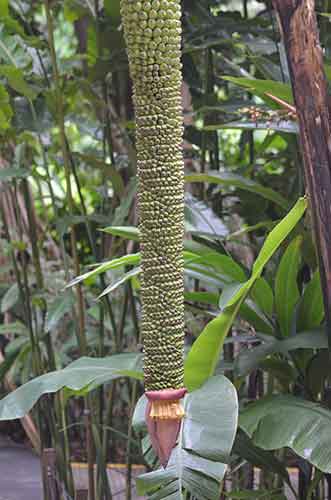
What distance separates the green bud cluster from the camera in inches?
29.9

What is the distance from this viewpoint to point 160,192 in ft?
2.52

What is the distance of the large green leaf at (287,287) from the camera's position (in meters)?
1.14

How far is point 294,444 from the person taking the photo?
38.7 inches

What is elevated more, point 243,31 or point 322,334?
point 243,31

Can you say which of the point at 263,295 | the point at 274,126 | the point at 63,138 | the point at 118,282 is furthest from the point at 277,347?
the point at 63,138

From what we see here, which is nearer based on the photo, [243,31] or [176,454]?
[176,454]

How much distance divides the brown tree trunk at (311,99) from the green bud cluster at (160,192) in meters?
0.18

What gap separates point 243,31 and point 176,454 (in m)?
1.15

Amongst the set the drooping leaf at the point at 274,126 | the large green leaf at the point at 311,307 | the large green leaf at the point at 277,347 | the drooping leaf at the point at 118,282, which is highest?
the drooping leaf at the point at 274,126

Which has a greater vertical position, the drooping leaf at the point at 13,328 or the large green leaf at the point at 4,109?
the large green leaf at the point at 4,109

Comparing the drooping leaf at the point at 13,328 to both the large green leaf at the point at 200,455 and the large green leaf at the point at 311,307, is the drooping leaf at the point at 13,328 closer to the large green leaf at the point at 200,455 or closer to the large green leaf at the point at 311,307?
the large green leaf at the point at 311,307

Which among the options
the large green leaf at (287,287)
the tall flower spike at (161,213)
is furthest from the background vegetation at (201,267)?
the tall flower spike at (161,213)

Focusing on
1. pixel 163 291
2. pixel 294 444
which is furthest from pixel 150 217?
pixel 294 444

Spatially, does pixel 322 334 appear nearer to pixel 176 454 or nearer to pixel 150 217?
pixel 176 454
